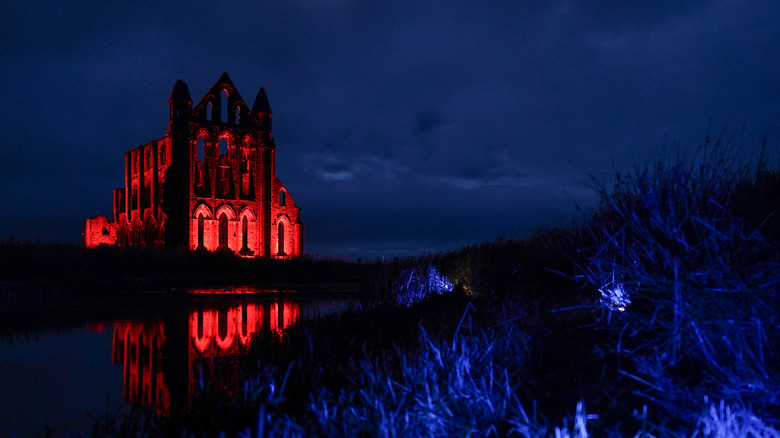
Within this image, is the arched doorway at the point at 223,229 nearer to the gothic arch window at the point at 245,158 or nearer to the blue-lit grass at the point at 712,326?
the gothic arch window at the point at 245,158

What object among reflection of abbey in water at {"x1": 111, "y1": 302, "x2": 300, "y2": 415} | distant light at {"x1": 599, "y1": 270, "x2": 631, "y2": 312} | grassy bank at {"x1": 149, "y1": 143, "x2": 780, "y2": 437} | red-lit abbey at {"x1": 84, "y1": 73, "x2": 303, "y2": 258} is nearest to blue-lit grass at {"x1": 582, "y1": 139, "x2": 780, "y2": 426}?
grassy bank at {"x1": 149, "y1": 143, "x2": 780, "y2": 437}

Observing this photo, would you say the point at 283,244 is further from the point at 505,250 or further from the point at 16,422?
the point at 16,422

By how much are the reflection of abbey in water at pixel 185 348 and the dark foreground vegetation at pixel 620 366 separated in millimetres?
485

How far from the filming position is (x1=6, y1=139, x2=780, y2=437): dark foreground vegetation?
362cm

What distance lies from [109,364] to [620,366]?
6094 mm

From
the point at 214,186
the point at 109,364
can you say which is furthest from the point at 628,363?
the point at 214,186

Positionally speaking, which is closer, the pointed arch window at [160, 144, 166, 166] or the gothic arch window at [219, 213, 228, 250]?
the gothic arch window at [219, 213, 228, 250]

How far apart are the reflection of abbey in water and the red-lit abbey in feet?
85.7

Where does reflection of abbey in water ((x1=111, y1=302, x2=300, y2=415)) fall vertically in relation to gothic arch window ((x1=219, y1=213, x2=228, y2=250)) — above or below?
below

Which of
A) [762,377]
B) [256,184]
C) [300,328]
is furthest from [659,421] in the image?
[256,184]

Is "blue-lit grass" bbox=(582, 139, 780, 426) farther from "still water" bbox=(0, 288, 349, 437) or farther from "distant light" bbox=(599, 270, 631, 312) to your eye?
"still water" bbox=(0, 288, 349, 437)

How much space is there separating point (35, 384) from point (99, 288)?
1288 cm

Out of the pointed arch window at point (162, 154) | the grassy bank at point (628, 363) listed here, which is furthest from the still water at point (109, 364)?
the pointed arch window at point (162, 154)

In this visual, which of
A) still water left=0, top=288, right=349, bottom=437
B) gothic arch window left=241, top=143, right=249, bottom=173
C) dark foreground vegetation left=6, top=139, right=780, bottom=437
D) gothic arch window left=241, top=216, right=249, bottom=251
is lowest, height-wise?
still water left=0, top=288, right=349, bottom=437
